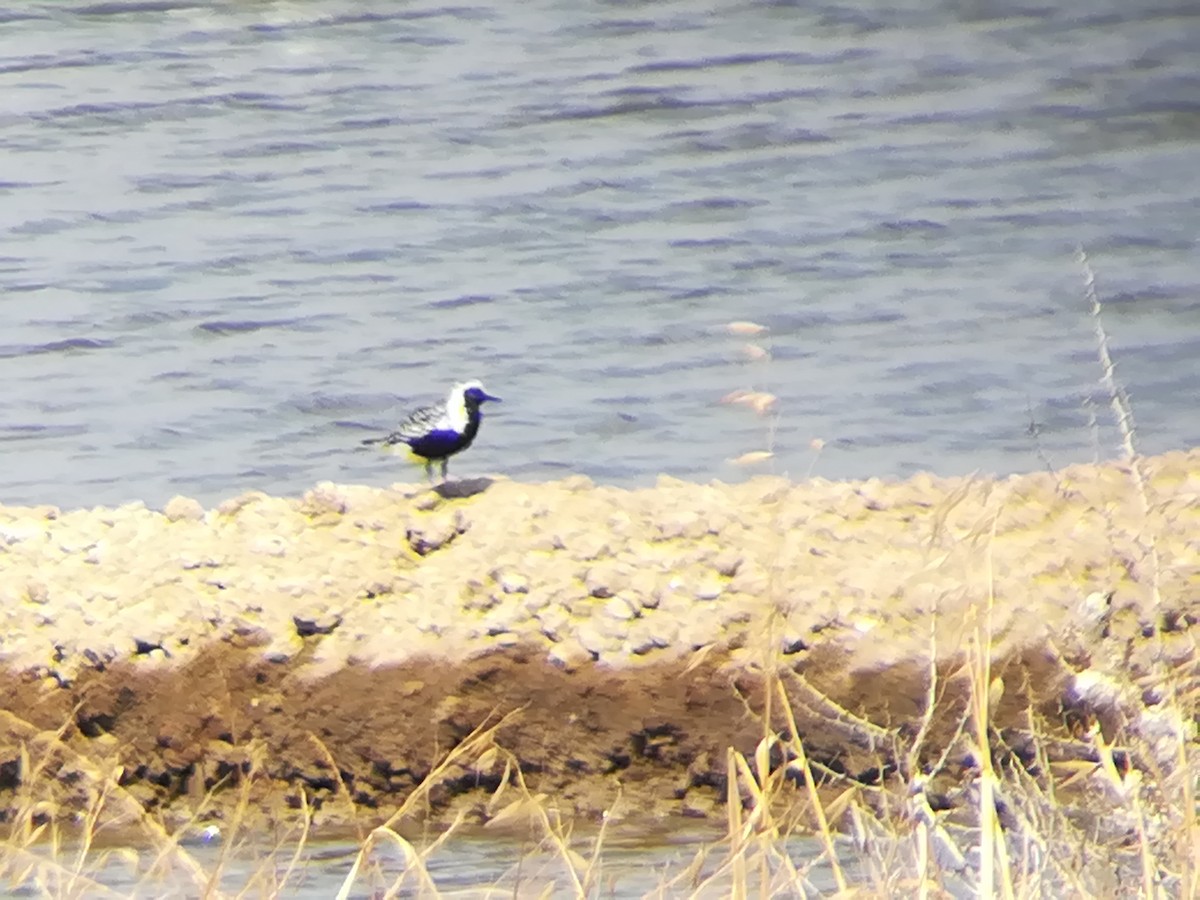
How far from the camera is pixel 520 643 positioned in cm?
430

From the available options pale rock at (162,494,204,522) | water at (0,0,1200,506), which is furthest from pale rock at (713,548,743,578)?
pale rock at (162,494,204,522)

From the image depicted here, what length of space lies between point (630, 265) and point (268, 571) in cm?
168

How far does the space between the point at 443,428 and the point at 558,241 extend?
0.87 metres

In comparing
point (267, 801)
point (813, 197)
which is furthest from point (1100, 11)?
point (267, 801)

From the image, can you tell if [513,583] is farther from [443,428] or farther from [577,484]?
[443,428]

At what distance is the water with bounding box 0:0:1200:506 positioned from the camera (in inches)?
212

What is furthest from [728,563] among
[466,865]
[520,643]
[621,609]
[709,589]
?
[466,865]

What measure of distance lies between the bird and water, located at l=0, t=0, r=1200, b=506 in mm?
395

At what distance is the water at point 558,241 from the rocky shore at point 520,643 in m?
0.78

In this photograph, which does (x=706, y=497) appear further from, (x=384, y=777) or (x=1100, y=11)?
(x=1100, y=11)

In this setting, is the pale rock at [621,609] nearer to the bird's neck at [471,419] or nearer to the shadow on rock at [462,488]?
the shadow on rock at [462,488]

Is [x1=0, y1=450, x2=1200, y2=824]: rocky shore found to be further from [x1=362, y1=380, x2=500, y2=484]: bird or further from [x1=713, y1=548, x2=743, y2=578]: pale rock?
[x1=362, y1=380, x2=500, y2=484]: bird

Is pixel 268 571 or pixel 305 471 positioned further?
pixel 305 471

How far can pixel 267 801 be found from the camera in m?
4.12
